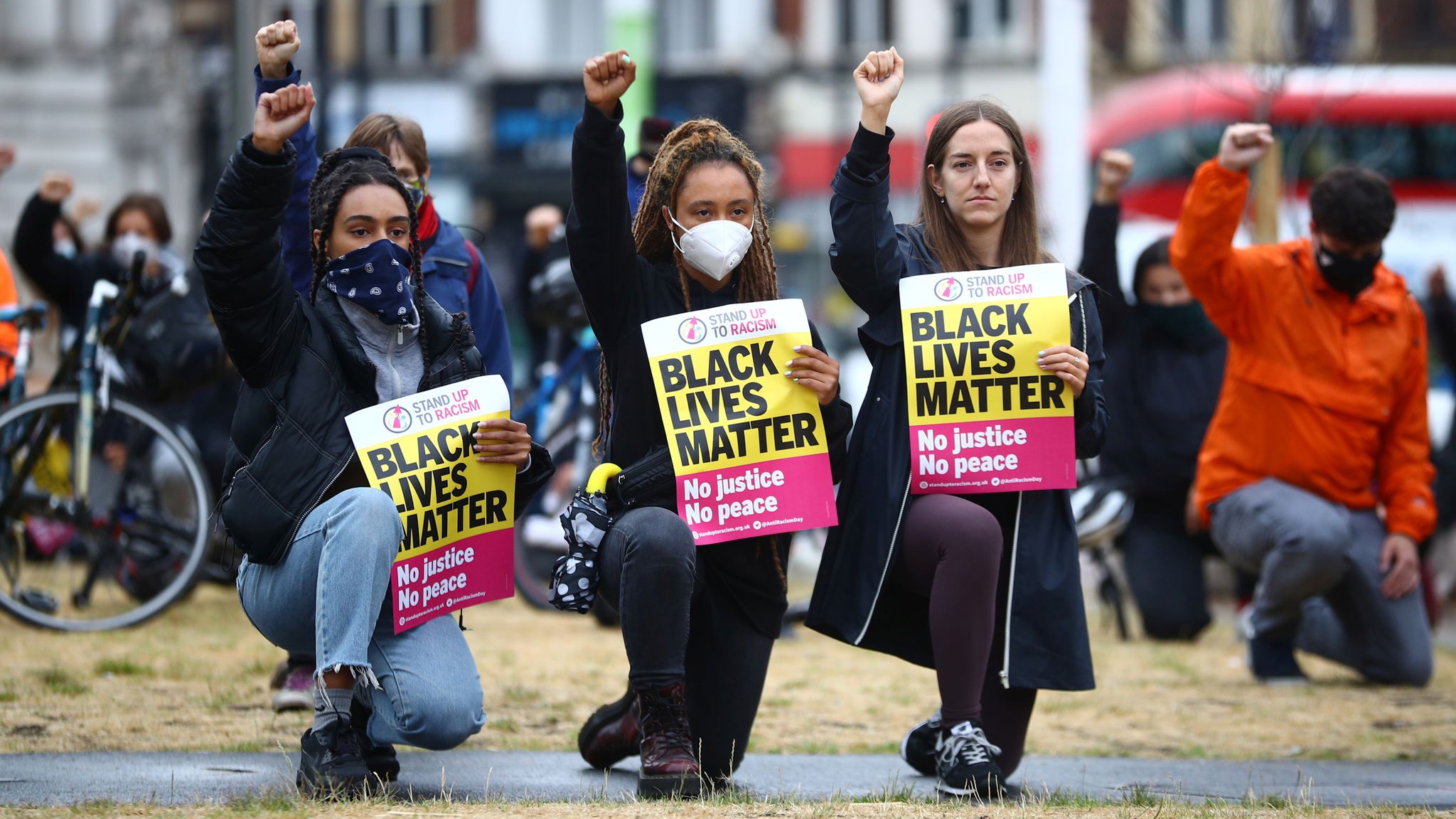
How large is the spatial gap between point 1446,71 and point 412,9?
18279 mm

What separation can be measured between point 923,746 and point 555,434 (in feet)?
13.1

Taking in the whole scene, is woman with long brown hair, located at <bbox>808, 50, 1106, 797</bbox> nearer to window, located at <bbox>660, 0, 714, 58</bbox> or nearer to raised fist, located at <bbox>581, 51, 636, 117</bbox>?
raised fist, located at <bbox>581, 51, 636, 117</bbox>

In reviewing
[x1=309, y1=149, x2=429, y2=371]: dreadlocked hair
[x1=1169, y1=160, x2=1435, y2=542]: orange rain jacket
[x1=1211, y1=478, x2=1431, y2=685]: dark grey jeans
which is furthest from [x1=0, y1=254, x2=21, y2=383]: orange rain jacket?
[x1=1211, y1=478, x2=1431, y2=685]: dark grey jeans

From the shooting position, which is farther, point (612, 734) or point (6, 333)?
point (6, 333)

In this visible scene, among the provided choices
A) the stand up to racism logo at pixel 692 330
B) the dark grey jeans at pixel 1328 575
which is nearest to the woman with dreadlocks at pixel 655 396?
the stand up to racism logo at pixel 692 330

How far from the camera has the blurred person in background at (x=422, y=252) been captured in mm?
5086

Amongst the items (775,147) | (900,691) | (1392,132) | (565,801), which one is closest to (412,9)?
(775,147)

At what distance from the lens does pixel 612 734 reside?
179 inches

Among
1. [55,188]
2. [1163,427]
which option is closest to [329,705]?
[55,188]

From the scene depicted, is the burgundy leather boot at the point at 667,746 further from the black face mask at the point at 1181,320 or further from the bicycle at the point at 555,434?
the black face mask at the point at 1181,320

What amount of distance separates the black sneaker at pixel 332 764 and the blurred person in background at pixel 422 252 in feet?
3.86

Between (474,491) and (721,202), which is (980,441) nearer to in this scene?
(721,202)

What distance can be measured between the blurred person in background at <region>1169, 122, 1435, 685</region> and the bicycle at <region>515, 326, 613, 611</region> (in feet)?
9.35

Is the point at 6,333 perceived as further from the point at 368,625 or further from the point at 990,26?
the point at 990,26
